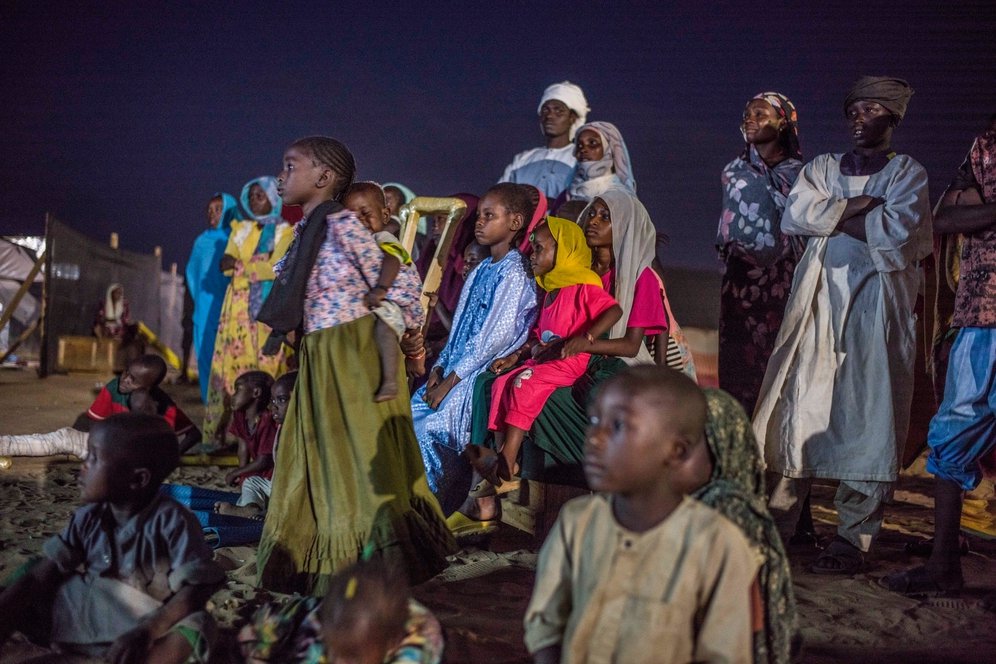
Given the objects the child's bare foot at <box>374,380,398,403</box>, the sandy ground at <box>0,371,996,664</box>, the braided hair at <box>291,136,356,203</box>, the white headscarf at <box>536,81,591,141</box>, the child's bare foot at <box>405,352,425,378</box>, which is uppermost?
the white headscarf at <box>536,81,591,141</box>

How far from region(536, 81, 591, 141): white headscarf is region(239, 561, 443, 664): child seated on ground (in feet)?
18.6

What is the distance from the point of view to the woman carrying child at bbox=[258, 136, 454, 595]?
362 cm

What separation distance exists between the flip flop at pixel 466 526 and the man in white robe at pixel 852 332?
5.45 feet

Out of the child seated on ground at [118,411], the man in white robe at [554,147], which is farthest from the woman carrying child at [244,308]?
the man in white robe at [554,147]

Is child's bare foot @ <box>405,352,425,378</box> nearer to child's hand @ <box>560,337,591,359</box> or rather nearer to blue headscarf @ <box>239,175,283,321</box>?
child's hand @ <box>560,337,591,359</box>

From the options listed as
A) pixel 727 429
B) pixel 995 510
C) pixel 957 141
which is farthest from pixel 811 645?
pixel 957 141

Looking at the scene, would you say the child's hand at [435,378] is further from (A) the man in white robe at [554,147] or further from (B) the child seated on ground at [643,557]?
(B) the child seated on ground at [643,557]

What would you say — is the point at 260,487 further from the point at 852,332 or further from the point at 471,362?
the point at 852,332

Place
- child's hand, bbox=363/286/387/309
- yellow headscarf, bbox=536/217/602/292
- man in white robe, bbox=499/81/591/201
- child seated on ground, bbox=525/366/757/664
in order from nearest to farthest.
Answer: child seated on ground, bbox=525/366/757/664
child's hand, bbox=363/286/387/309
yellow headscarf, bbox=536/217/602/292
man in white robe, bbox=499/81/591/201

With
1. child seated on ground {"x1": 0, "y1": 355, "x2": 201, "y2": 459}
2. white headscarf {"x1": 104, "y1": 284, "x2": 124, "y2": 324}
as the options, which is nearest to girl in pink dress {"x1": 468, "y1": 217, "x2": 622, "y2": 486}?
child seated on ground {"x1": 0, "y1": 355, "x2": 201, "y2": 459}

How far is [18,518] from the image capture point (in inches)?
198

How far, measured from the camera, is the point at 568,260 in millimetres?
4977

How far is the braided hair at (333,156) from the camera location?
3.84m

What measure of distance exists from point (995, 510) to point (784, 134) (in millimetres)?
3350
